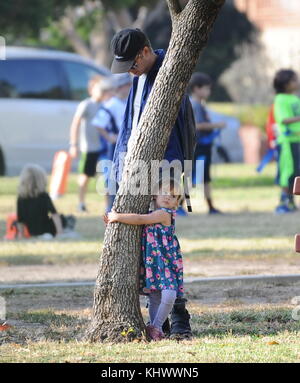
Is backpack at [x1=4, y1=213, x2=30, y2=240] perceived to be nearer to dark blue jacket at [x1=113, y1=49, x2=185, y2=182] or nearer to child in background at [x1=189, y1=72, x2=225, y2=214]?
child in background at [x1=189, y1=72, x2=225, y2=214]

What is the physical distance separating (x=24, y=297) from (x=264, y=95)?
89.6 ft

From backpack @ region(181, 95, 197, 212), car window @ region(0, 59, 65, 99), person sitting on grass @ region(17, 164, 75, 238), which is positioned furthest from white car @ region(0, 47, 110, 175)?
backpack @ region(181, 95, 197, 212)

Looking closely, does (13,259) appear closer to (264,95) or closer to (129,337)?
(129,337)

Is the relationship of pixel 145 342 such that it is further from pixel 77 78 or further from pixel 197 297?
pixel 77 78

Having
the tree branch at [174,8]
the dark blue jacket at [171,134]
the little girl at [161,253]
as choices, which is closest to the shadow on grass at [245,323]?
the little girl at [161,253]

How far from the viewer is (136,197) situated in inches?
260

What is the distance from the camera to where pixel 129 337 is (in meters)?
6.52

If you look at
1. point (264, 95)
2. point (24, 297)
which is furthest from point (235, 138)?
point (24, 297)

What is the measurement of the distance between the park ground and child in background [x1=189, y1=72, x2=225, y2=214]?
1.87 ft

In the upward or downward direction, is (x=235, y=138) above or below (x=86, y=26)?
below

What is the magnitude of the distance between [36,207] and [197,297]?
3.99 metres

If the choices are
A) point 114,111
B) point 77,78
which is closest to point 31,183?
point 114,111
